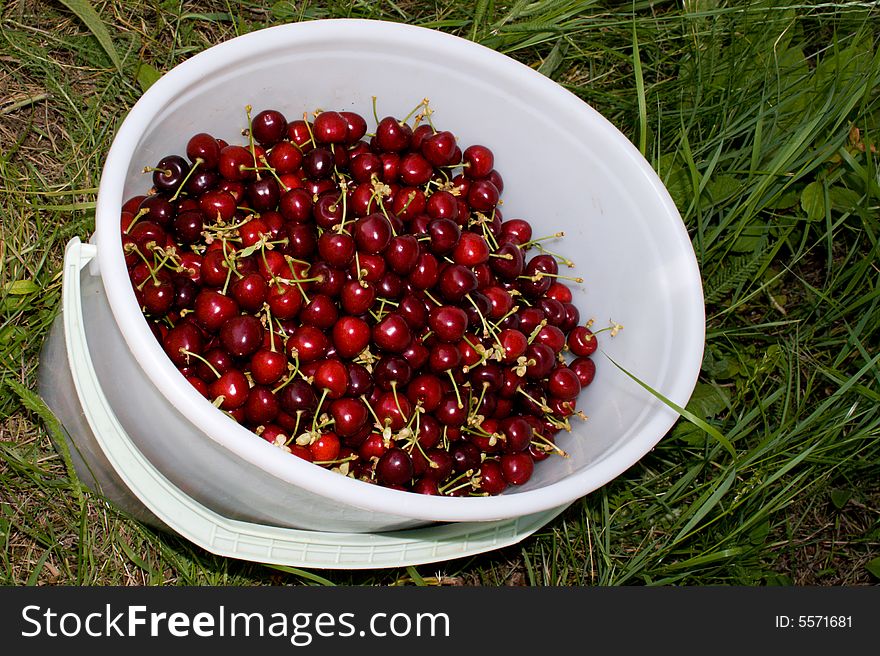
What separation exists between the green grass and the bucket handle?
0.97ft

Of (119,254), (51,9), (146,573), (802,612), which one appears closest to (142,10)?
(51,9)

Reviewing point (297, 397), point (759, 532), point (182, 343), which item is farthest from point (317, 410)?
point (759, 532)

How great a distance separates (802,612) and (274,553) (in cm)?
124

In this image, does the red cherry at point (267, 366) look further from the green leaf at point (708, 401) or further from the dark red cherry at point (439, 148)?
the green leaf at point (708, 401)

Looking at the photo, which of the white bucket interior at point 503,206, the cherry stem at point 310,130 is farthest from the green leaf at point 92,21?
the cherry stem at point 310,130

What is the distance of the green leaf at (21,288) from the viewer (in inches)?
81.3

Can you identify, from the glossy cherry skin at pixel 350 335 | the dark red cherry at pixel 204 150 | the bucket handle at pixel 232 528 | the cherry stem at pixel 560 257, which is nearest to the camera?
the bucket handle at pixel 232 528

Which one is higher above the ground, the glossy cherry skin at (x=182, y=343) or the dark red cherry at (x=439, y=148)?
the dark red cherry at (x=439, y=148)

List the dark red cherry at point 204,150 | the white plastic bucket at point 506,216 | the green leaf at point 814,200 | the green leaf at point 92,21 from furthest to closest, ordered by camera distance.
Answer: the green leaf at point 814,200, the green leaf at point 92,21, the dark red cherry at point 204,150, the white plastic bucket at point 506,216

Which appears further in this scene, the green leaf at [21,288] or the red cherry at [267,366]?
the green leaf at [21,288]

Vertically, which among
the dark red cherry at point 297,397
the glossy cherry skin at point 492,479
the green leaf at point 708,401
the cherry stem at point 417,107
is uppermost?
the cherry stem at point 417,107

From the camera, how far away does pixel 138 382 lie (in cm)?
150

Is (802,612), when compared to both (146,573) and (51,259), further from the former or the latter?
(51,259)

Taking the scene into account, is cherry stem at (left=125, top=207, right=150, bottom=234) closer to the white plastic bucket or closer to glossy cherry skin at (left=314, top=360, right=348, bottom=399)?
the white plastic bucket
